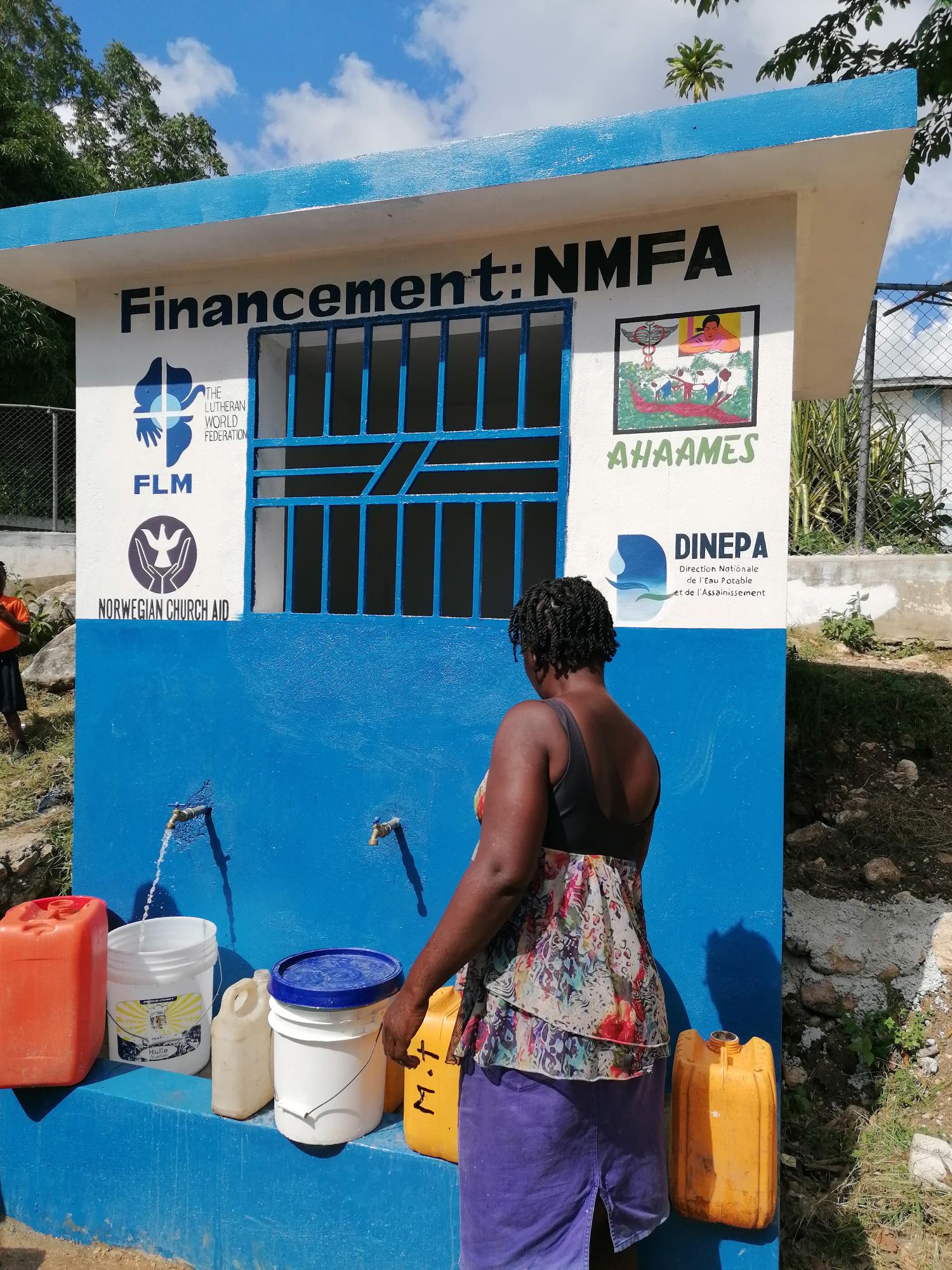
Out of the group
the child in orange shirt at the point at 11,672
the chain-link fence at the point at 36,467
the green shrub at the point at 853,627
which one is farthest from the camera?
the chain-link fence at the point at 36,467

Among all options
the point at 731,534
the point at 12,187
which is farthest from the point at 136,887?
the point at 12,187

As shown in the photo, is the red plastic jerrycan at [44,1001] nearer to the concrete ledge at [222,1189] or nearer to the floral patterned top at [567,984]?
the concrete ledge at [222,1189]

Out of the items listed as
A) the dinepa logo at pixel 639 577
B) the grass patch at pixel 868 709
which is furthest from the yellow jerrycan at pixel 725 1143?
the grass patch at pixel 868 709

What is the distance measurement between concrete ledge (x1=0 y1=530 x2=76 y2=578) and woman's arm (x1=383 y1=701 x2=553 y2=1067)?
918cm

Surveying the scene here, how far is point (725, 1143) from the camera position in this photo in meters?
2.47

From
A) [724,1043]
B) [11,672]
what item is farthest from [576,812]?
[11,672]

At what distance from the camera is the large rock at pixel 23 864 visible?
452 centimetres

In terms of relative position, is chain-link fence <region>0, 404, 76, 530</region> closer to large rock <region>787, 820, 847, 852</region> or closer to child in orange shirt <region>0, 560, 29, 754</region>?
child in orange shirt <region>0, 560, 29, 754</region>

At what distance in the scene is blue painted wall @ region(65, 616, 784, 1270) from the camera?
2965 millimetres

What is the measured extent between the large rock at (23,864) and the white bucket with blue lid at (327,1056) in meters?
2.22

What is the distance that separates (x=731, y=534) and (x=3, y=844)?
398cm

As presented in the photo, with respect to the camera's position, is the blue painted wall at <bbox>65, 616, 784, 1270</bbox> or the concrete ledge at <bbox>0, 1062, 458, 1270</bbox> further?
the blue painted wall at <bbox>65, 616, 784, 1270</bbox>

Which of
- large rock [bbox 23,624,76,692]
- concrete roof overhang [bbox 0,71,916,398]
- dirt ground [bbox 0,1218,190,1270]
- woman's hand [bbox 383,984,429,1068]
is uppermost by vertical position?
concrete roof overhang [bbox 0,71,916,398]

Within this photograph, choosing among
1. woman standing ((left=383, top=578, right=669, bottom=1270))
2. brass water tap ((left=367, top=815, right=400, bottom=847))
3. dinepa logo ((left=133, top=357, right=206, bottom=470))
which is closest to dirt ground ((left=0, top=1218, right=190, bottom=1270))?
brass water tap ((left=367, top=815, right=400, bottom=847))
